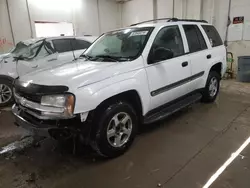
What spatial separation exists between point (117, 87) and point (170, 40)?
1312 millimetres

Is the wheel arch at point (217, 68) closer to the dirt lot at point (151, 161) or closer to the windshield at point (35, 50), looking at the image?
the dirt lot at point (151, 161)

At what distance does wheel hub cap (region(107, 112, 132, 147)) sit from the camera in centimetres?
240

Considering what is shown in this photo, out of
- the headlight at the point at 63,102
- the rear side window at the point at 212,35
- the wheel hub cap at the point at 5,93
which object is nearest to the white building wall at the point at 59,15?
the wheel hub cap at the point at 5,93

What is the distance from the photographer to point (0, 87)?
4.69 meters

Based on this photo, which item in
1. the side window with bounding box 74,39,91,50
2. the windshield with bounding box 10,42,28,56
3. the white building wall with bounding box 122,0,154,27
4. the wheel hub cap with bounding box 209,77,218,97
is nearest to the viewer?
the wheel hub cap with bounding box 209,77,218,97

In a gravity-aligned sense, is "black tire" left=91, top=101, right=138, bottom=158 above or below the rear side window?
below

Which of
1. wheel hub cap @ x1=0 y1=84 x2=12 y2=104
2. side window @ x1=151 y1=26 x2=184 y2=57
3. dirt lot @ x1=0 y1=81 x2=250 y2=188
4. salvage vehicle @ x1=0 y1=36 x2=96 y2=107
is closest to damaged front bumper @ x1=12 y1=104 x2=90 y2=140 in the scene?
dirt lot @ x1=0 y1=81 x2=250 y2=188

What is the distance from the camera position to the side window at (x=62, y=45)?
5.34m

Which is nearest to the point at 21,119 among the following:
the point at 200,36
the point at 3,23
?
the point at 200,36

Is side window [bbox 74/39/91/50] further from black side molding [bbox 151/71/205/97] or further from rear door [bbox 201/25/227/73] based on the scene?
black side molding [bbox 151/71/205/97]

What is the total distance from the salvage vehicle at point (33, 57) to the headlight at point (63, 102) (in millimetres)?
2547

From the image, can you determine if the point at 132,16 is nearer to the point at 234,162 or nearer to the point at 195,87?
the point at 195,87

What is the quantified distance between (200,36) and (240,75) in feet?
11.2

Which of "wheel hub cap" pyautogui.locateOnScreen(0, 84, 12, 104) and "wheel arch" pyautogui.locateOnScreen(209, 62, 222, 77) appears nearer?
"wheel arch" pyautogui.locateOnScreen(209, 62, 222, 77)
